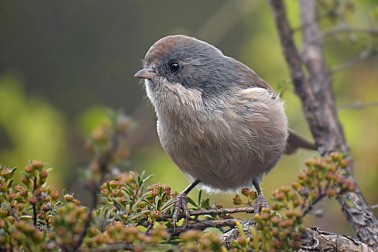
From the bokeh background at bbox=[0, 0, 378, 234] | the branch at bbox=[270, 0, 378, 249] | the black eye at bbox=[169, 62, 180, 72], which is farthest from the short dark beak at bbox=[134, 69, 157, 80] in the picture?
the branch at bbox=[270, 0, 378, 249]

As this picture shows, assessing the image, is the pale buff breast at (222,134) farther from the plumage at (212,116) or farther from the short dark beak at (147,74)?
the short dark beak at (147,74)

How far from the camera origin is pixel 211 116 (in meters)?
3.55

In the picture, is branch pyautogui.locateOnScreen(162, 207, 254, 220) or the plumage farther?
the plumage

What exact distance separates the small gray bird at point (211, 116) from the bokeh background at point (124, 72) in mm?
261

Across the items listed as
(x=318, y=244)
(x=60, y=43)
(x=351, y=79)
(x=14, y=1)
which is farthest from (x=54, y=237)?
(x=14, y=1)

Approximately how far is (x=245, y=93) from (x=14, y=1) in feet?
18.9

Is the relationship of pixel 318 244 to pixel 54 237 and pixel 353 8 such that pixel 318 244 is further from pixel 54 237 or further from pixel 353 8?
pixel 353 8

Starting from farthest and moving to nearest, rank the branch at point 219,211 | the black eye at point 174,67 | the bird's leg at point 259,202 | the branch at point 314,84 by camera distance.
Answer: the black eye at point 174,67, the branch at point 314,84, the bird's leg at point 259,202, the branch at point 219,211

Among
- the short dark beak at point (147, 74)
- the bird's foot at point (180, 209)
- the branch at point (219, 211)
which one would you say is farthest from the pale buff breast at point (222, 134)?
the branch at point (219, 211)

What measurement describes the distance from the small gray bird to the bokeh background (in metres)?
0.26

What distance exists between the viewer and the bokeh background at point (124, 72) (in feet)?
14.7

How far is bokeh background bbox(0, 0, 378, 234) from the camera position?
4.47 m

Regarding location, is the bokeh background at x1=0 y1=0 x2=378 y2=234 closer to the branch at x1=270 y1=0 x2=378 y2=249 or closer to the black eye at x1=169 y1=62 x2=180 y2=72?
the branch at x1=270 y1=0 x2=378 y2=249

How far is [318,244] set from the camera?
240cm
